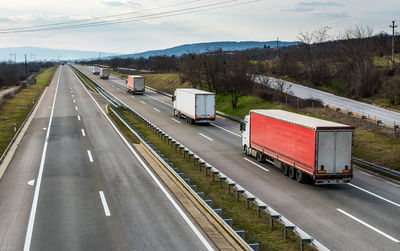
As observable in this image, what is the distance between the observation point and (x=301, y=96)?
51.2m

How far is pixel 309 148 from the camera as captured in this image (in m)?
18.9

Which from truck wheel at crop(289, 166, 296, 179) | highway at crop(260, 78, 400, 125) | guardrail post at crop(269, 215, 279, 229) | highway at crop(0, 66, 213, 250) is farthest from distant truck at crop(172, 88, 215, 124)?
guardrail post at crop(269, 215, 279, 229)

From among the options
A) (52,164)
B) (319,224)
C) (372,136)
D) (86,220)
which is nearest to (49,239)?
(86,220)

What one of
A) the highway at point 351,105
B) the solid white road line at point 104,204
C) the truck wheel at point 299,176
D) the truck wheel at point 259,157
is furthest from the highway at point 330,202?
the highway at point 351,105

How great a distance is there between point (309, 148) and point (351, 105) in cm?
2807

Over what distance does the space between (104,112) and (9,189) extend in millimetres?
28985

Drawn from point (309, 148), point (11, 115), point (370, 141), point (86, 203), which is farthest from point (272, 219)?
point (11, 115)

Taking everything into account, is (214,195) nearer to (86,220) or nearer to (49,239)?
(86,220)

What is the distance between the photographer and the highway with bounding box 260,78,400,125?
3638cm

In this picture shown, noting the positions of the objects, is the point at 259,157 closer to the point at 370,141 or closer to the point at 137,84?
the point at 370,141

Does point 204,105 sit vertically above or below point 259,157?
above

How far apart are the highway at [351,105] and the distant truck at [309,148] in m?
14.3

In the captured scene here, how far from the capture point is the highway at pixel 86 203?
1244 centimetres

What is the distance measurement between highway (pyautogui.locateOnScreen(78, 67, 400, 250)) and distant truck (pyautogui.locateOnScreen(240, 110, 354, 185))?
0.68 metres
